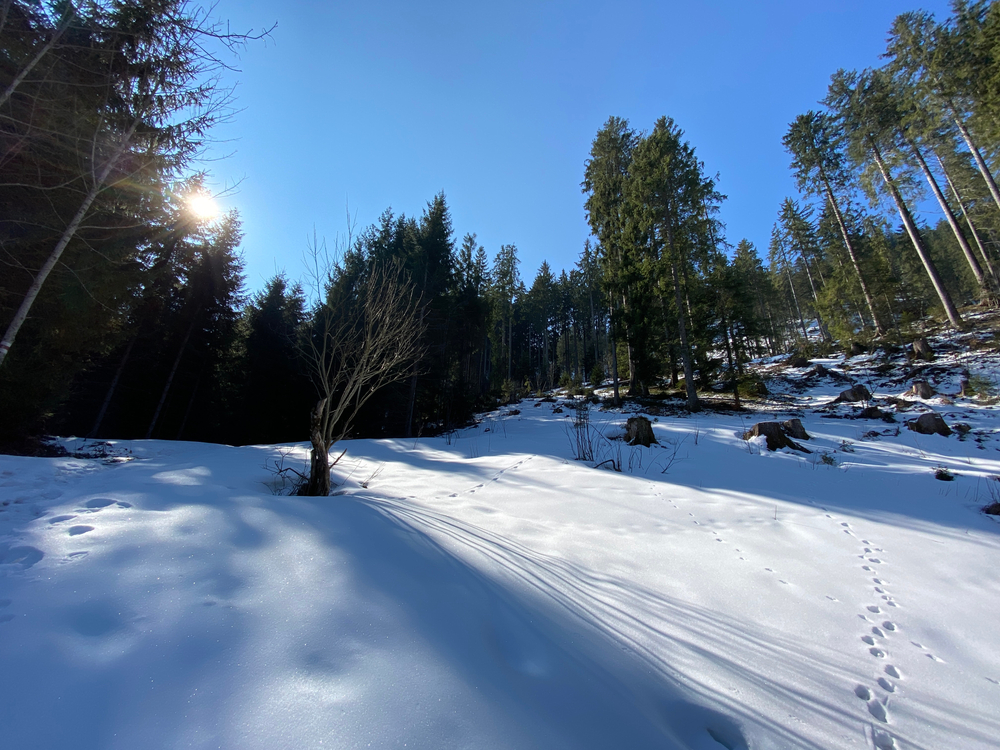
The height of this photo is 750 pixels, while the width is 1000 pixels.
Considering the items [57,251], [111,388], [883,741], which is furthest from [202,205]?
[111,388]

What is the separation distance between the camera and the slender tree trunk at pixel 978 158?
11.7m

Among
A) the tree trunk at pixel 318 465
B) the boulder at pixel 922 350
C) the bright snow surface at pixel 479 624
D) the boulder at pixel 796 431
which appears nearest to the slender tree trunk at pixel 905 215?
the boulder at pixel 922 350

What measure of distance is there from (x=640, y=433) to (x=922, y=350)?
1179 cm

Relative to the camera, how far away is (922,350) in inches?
456

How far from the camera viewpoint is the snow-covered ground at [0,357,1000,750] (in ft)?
3.43

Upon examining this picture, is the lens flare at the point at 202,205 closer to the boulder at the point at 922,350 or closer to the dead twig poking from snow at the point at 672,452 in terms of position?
the dead twig poking from snow at the point at 672,452

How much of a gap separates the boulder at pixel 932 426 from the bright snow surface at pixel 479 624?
5492 mm

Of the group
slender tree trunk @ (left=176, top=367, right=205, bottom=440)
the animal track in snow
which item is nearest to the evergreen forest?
slender tree trunk @ (left=176, top=367, right=205, bottom=440)

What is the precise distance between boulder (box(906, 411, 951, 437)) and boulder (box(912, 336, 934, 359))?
643 cm

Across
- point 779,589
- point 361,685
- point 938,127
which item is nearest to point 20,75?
point 361,685

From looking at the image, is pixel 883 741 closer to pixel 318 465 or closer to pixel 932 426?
pixel 318 465


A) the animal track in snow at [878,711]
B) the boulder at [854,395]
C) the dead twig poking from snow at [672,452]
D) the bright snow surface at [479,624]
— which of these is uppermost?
the boulder at [854,395]

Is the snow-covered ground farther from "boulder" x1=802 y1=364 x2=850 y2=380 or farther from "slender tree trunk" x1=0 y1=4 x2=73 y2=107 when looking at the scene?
"boulder" x1=802 y1=364 x2=850 y2=380

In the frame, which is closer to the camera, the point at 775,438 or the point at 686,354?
the point at 775,438
